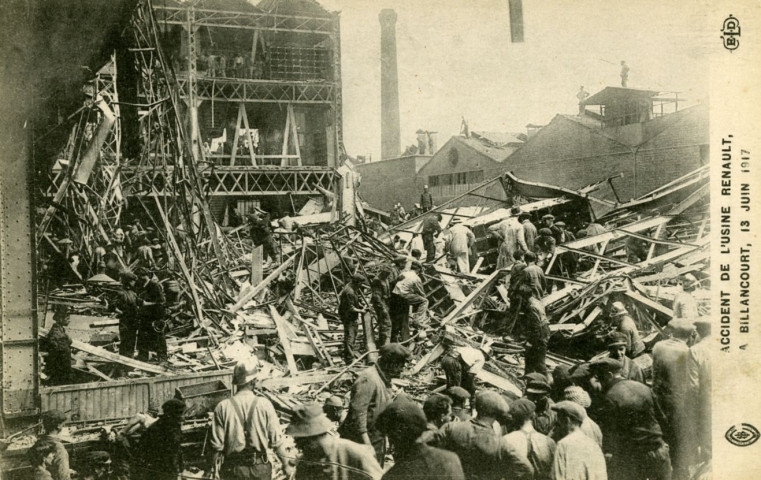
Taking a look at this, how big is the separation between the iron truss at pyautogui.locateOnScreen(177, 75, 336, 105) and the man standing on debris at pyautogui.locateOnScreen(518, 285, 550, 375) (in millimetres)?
17509

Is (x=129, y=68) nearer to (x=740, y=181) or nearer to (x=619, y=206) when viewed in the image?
(x=740, y=181)

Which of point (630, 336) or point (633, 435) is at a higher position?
point (630, 336)

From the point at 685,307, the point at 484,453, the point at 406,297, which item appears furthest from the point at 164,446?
the point at 685,307

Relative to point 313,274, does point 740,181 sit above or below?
above

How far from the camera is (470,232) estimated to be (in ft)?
43.9

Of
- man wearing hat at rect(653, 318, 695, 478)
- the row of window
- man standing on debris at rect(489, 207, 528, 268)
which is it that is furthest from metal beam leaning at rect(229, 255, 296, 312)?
the row of window

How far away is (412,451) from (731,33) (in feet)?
18.6

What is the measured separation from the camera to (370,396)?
4.63 meters

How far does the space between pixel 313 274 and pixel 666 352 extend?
8.38 m

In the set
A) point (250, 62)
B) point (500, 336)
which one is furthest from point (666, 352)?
point (250, 62)

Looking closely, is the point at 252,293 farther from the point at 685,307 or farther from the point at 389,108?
the point at 389,108

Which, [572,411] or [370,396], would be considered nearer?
[572,411]

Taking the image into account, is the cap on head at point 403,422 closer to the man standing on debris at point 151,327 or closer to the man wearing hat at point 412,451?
the man wearing hat at point 412,451

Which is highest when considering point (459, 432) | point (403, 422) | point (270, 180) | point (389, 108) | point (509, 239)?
point (389, 108)
